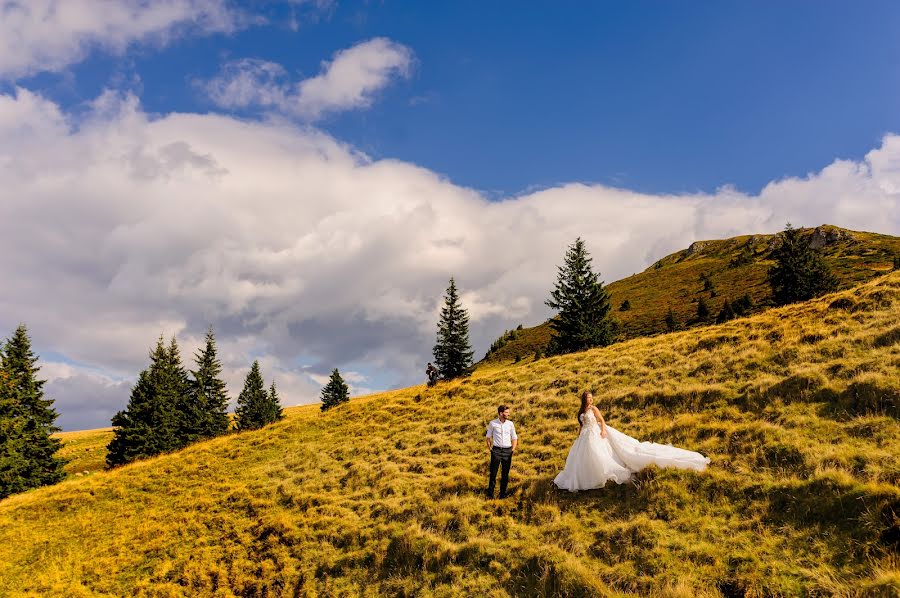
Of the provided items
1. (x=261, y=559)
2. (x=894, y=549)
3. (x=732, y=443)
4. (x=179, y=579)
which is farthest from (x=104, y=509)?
(x=894, y=549)

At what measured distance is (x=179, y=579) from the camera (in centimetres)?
1374

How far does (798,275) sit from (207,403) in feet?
247

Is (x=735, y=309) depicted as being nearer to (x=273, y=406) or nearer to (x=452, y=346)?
(x=452, y=346)

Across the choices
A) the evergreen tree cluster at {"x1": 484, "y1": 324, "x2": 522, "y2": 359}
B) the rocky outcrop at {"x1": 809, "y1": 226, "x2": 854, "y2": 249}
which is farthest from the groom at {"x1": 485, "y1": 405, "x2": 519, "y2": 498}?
the rocky outcrop at {"x1": 809, "y1": 226, "x2": 854, "y2": 249}

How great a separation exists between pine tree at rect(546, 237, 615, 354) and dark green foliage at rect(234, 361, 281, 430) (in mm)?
41462

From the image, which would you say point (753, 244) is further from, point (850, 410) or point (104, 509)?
point (104, 509)

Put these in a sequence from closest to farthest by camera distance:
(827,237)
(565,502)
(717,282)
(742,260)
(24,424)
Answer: (565,502), (24,424), (717,282), (827,237), (742,260)

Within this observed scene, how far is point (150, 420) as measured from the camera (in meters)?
43.1

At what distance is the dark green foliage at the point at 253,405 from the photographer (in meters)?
61.4

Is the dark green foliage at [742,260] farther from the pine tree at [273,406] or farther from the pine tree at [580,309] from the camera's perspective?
the pine tree at [273,406]

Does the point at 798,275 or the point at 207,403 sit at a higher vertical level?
the point at 798,275

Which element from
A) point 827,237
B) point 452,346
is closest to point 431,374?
point 452,346

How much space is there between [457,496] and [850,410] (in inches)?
433

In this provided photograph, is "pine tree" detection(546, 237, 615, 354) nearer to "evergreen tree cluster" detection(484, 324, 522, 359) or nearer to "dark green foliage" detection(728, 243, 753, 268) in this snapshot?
"evergreen tree cluster" detection(484, 324, 522, 359)
